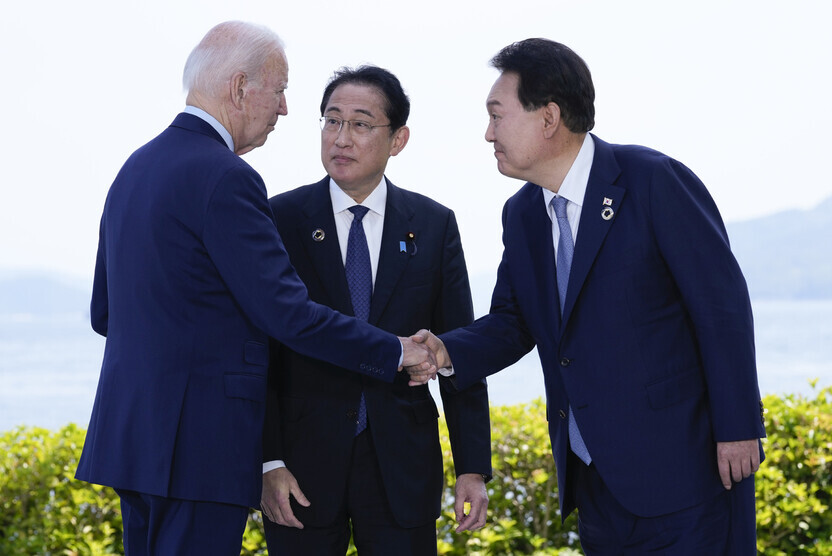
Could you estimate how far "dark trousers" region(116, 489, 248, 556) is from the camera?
6.96 ft

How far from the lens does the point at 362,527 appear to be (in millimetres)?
2562

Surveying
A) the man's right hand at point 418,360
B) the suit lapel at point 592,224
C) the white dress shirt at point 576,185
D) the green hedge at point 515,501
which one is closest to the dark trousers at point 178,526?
the man's right hand at point 418,360

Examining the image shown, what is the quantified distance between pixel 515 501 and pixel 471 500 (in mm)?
1730

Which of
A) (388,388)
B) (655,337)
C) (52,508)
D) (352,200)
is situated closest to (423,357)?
(388,388)

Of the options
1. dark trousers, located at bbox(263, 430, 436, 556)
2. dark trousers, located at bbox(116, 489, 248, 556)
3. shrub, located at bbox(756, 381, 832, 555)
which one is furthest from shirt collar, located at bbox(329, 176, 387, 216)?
shrub, located at bbox(756, 381, 832, 555)

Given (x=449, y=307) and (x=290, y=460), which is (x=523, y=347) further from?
(x=290, y=460)

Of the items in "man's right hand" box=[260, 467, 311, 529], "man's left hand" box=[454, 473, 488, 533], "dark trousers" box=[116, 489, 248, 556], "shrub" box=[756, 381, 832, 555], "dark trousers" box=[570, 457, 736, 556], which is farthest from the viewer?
"shrub" box=[756, 381, 832, 555]

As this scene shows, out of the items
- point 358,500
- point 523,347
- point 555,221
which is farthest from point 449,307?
point 358,500

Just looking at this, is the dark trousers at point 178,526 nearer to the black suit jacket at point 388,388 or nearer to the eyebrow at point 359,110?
the black suit jacket at point 388,388

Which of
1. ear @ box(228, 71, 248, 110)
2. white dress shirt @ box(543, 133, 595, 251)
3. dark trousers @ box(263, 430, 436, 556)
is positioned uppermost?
ear @ box(228, 71, 248, 110)

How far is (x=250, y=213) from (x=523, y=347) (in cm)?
101

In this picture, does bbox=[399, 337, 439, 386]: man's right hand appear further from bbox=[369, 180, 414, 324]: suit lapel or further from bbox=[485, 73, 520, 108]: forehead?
bbox=[485, 73, 520, 108]: forehead

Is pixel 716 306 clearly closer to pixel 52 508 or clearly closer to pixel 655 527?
pixel 655 527

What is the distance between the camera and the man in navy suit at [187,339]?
6.99 feet
